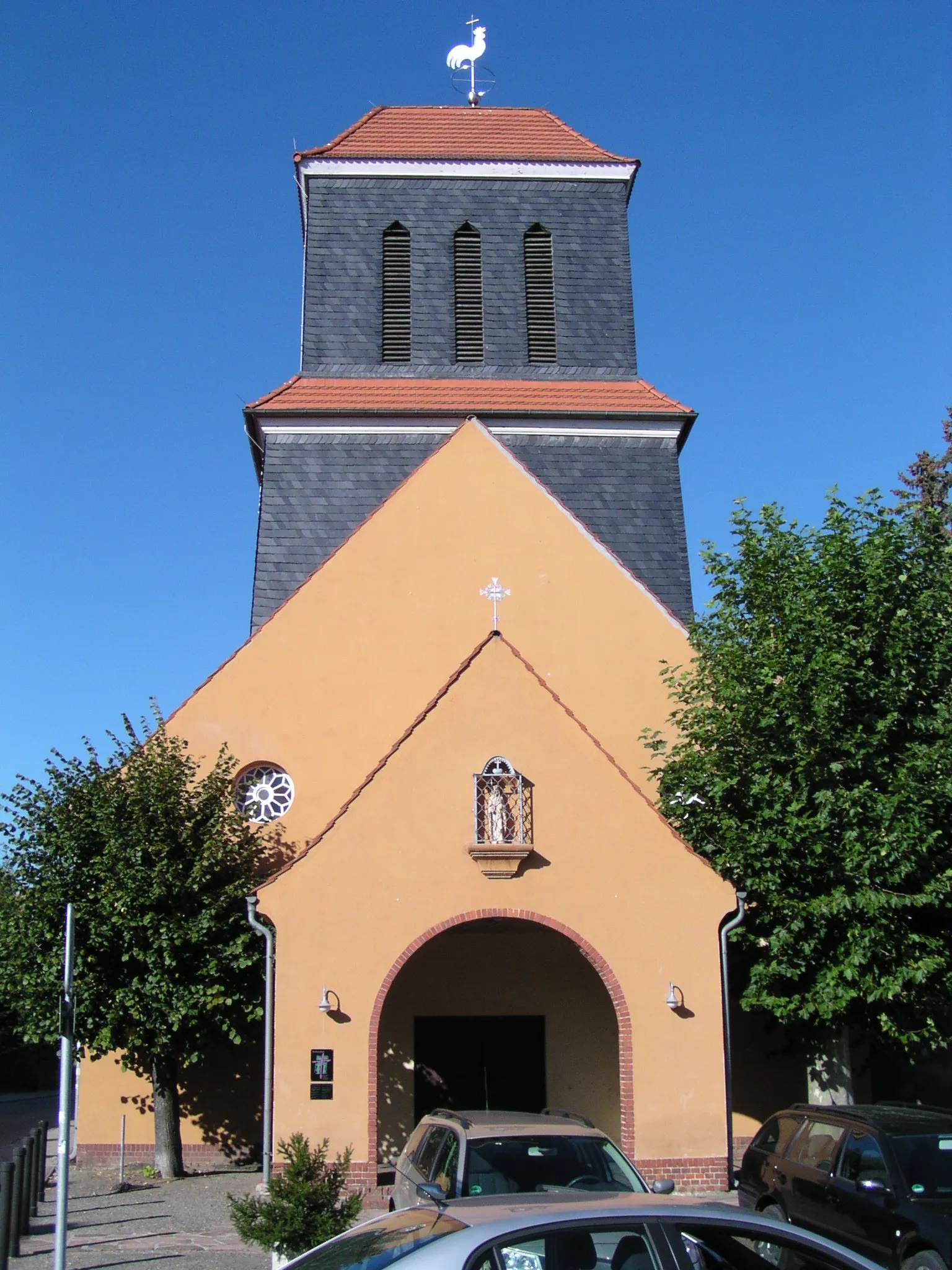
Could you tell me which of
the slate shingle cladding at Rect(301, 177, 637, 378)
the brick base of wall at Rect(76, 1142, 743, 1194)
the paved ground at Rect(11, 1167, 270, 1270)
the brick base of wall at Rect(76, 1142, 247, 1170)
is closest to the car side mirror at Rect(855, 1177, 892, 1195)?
the brick base of wall at Rect(76, 1142, 743, 1194)

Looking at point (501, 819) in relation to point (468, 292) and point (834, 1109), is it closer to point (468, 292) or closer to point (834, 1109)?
point (834, 1109)

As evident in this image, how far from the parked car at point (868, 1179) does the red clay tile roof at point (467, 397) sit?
16.1 meters

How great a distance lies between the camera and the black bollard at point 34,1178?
1550 cm

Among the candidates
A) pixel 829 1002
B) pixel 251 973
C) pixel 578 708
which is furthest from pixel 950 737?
pixel 251 973

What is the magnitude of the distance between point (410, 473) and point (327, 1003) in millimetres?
11667

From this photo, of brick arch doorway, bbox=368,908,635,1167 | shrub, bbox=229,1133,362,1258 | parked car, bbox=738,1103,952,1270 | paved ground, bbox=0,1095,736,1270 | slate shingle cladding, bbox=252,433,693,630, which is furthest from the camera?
slate shingle cladding, bbox=252,433,693,630

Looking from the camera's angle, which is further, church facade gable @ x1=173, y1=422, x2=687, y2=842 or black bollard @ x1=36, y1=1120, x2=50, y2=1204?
church facade gable @ x1=173, y1=422, x2=687, y2=842

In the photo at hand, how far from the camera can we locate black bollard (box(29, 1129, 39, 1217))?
15500 mm

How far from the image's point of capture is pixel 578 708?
68.0ft

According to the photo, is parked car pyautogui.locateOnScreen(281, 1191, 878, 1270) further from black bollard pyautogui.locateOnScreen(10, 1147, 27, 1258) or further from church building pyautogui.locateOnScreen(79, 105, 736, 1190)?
church building pyautogui.locateOnScreen(79, 105, 736, 1190)

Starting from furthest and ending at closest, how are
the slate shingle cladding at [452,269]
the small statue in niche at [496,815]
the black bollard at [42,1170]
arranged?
the slate shingle cladding at [452,269]
the black bollard at [42,1170]
the small statue in niche at [496,815]

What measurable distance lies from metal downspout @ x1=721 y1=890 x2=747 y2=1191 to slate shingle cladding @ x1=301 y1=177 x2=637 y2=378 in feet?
47.8

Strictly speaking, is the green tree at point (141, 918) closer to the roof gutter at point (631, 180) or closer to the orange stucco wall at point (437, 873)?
the orange stucco wall at point (437, 873)

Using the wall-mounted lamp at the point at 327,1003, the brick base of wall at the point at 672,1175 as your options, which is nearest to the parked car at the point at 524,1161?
the brick base of wall at the point at 672,1175
